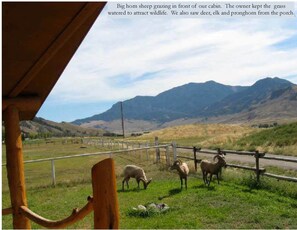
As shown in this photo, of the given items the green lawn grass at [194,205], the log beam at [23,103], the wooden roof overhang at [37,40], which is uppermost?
the wooden roof overhang at [37,40]

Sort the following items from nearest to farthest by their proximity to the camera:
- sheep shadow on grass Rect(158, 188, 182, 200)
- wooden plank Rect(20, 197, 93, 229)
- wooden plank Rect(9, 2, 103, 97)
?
wooden plank Rect(9, 2, 103, 97) → wooden plank Rect(20, 197, 93, 229) → sheep shadow on grass Rect(158, 188, 182, 200)

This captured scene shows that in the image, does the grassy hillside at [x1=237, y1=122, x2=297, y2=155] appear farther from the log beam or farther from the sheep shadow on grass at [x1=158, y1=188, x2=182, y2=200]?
the log beam

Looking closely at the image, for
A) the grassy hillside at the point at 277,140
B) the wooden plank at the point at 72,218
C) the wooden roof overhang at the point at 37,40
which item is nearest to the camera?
the wooden roof overhang at the point at 37,40

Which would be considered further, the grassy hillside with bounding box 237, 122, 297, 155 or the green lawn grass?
the grassy hillside with bounding box 237, 122, 297, 155

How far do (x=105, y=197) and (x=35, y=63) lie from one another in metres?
1.35

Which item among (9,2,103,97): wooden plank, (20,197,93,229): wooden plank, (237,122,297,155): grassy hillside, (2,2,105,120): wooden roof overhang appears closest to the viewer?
(2,2,105,120): wooden roof overhang

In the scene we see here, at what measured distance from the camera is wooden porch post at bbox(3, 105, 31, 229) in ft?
12.4

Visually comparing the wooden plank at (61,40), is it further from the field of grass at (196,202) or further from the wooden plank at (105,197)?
the field of grass at (196,202)

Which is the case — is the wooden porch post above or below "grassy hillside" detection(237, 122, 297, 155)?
above

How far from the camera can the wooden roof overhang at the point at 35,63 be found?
2.42 meters

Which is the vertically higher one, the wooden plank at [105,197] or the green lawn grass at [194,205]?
the wooden plank at [105,197]

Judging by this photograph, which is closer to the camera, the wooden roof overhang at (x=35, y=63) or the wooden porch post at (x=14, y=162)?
the wooden roof overhang at (x=35, y=63)

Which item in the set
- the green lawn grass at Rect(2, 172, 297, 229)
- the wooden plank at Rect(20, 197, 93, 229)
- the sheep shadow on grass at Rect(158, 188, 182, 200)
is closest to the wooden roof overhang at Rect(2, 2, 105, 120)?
the wooden plank at Rect(20, 197, 93, 229)

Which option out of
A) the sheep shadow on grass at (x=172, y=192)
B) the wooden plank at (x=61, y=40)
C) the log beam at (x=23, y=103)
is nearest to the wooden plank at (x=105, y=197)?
the wooden plank at (x=61, y=40)
